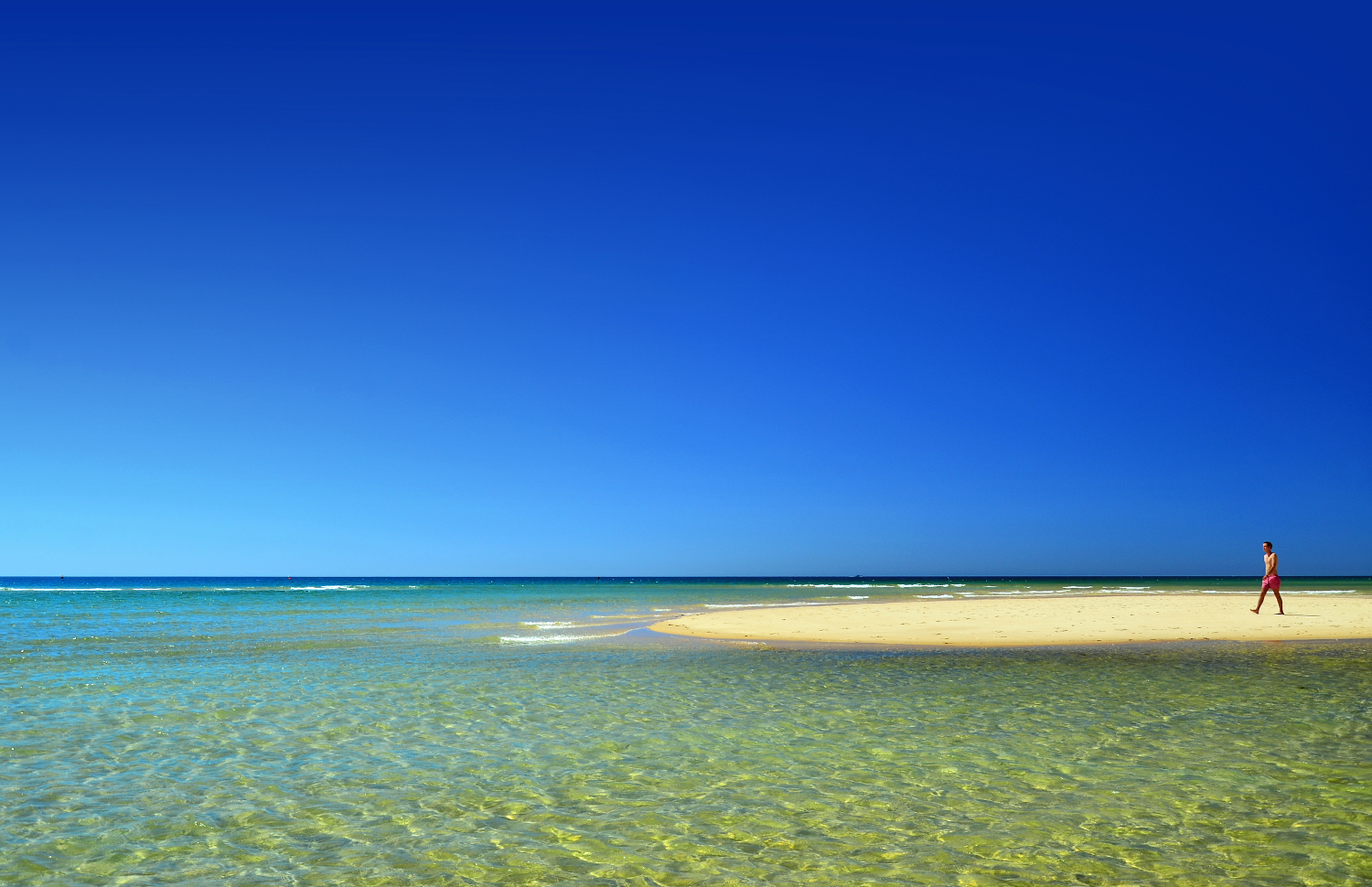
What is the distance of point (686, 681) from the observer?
17.6 metres

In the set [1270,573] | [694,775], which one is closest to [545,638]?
[694,775]

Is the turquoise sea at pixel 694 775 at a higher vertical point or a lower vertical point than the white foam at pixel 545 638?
higher

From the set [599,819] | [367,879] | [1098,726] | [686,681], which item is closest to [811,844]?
[599,819]

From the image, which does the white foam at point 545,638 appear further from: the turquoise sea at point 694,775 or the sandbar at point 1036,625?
the turquoise sea at point 694,775

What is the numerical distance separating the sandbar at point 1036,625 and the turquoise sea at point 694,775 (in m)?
6.90

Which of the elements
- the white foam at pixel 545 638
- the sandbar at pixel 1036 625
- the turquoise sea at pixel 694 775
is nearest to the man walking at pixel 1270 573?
the sandbar at pixel 1036 625

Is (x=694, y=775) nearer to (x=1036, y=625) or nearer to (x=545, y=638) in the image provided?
(x=545, y=638)

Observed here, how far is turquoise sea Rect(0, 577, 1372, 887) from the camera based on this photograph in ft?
23.7

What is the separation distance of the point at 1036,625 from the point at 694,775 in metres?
25.8

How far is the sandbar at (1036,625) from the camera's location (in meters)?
26.5

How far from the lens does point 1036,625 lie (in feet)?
106

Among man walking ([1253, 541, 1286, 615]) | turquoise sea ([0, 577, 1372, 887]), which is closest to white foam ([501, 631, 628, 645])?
turquoise sea ([0, 577, 1372, 887])

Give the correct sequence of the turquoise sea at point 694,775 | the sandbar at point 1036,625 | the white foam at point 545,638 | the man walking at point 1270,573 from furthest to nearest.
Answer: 1. the man walking at point 1270,573
2. the white foam at point 545,638
3. the sandbar at point 1036,625
4. the turquoise sea at point 694,775

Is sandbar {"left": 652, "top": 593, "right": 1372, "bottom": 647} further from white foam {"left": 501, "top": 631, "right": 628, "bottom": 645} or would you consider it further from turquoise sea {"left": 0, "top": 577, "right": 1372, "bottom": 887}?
turquoise sea {"left": 0, "top": 577, "right": 1372, "bottom": 887}
